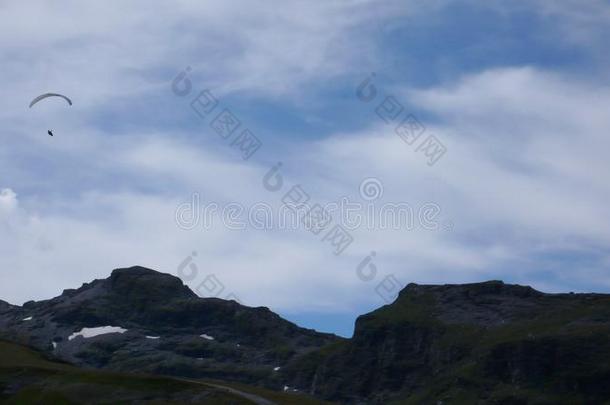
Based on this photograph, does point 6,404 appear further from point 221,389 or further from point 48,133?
point 48,133

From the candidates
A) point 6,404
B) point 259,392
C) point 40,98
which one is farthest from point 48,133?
point 259,392

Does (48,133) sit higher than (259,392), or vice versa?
(48,133)

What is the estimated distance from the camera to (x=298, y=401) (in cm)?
16112

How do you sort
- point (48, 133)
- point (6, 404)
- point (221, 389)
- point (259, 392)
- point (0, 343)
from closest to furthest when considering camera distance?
point (48, 133) < point (6, 404) < point (221, 389) < point (259, 392) < point (0, 343)

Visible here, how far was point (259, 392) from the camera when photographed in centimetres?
16600

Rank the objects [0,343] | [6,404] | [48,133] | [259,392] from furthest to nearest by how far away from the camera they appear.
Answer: [0,343], [259,392], [6,404], [48,133]

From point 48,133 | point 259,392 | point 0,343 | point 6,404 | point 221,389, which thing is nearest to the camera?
point 48,133

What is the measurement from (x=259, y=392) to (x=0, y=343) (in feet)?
169

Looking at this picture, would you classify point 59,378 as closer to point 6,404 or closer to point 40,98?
point 6,404

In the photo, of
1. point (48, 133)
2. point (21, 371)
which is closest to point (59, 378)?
point (21, 371)

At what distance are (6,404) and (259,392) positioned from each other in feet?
139

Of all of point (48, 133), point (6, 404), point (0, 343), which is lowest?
point (6, 404)

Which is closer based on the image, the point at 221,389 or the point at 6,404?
the point at 6,404

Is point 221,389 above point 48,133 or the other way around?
the other way around
